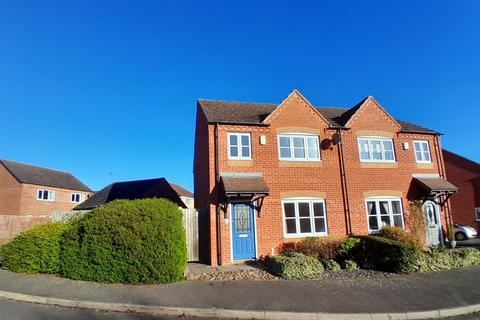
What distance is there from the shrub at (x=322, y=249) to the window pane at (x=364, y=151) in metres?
5.72

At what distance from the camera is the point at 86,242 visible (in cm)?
1063

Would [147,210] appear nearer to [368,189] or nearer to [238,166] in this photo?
[238,166]

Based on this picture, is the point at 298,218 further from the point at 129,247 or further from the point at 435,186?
the point at 129,247

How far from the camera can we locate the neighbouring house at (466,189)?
3094 cm

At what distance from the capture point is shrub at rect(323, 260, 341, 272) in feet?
40.7

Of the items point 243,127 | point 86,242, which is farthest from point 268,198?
point 86,242

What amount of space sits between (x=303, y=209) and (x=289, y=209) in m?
0.72

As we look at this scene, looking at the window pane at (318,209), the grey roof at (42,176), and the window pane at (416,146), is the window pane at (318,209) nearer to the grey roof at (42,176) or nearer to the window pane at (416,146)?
the window pane at (416,146)

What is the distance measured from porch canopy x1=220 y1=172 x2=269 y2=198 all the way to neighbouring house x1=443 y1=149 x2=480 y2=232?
83.9 feet

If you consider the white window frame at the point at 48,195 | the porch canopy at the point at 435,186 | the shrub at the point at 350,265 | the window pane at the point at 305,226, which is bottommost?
the shrub at the point at 350,265

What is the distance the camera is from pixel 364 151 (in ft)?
58.4

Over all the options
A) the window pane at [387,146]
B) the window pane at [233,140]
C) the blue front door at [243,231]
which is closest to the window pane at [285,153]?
the window pane at [233,140]

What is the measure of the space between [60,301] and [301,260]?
24.3 ft

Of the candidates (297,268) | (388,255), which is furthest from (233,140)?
(388,255)
